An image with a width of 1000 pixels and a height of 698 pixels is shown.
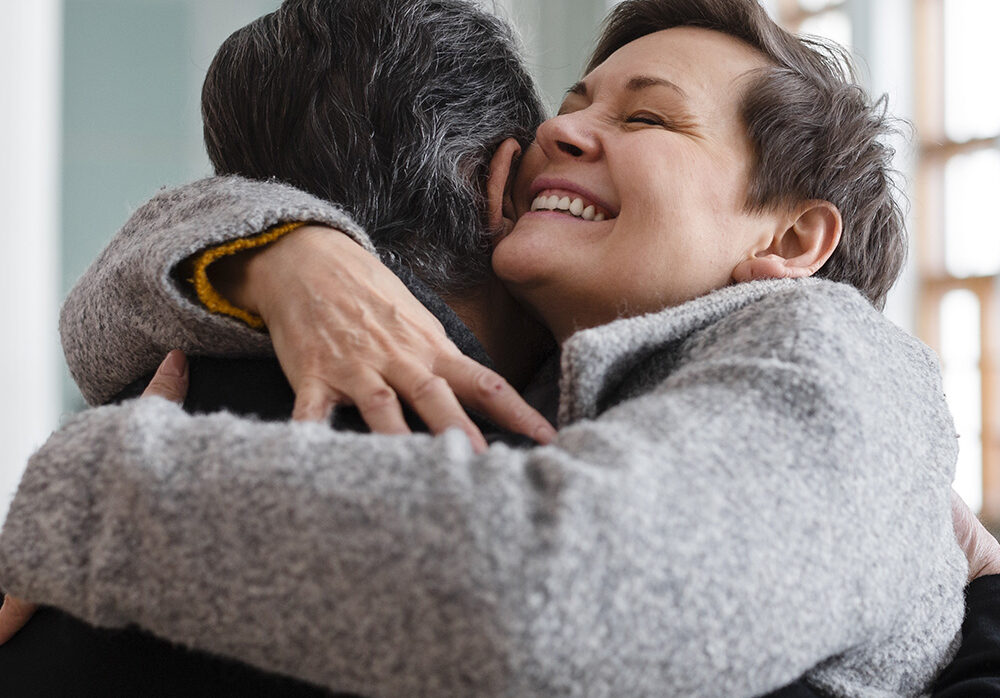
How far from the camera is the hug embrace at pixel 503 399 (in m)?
0.63

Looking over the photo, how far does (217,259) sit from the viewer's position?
97 centimetres

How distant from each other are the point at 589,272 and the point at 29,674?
63cm

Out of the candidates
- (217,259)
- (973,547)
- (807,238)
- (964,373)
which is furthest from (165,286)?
(964,373)

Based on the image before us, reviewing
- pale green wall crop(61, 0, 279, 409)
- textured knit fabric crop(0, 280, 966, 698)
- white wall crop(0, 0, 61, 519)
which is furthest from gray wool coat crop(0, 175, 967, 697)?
pale green wall crop(61, 0, 279, 409)

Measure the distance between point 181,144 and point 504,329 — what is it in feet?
10.9

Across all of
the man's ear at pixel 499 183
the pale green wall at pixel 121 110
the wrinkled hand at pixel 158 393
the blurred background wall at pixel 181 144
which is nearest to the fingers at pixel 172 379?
the wrinkled hand at pixel 158 393

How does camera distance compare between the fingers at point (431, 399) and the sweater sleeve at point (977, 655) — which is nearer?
the fingers at point (431, 399)

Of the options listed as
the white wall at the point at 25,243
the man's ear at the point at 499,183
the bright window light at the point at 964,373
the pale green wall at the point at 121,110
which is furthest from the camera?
the bright window light at the point at 964,373

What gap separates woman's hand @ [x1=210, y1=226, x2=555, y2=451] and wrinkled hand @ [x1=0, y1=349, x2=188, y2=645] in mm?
79

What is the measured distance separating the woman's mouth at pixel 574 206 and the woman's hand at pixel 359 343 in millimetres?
276

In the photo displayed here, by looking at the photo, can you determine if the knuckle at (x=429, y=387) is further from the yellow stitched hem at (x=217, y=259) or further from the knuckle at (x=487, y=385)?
the yellow stitched hem at (x=217, y=259)

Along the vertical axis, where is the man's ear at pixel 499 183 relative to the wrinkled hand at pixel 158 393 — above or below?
above

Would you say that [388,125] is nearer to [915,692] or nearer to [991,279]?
[915,692]

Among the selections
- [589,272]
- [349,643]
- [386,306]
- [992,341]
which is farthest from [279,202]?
[992,341]
